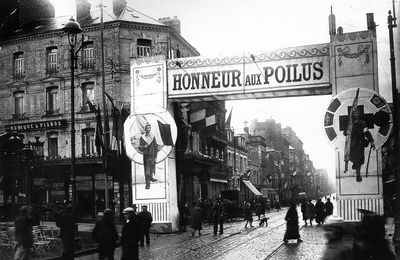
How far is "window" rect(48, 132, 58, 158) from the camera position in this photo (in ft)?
110

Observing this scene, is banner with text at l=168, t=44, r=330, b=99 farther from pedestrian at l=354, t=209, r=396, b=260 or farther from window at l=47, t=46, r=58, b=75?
window at l=47, t=46, r=58, b=75

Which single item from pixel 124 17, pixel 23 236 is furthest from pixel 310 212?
pixel 23 236

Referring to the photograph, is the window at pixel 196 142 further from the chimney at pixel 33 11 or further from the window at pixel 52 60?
the chimney at pixel 33 11

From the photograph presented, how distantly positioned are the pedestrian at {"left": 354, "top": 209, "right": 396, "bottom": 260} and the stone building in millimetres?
23405

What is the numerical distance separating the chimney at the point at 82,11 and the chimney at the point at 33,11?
3516 millimetres

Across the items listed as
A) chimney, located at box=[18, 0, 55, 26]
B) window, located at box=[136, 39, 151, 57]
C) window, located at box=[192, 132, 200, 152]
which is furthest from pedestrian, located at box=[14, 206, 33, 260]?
chimney, located at box=[18, 0, 55, 26]

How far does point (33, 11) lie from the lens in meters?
35.9

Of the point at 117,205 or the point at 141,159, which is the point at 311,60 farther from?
the point at 117,205

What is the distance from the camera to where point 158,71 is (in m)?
21.2

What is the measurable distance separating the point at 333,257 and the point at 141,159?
41.3 feet

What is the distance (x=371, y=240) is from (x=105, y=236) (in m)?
5.07

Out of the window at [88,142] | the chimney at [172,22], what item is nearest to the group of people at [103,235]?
the window at [88,142]

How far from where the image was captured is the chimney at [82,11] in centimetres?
3397

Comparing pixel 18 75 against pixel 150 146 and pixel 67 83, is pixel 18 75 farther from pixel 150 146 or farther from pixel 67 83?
pixel 150 146
